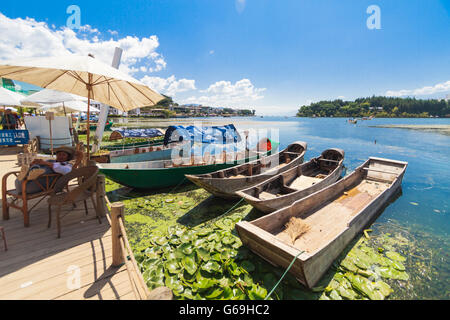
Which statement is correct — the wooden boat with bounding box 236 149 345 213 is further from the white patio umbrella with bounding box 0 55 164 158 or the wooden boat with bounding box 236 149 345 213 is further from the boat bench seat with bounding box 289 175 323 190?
the white patio umbrella with bounding box 0 55 164 158

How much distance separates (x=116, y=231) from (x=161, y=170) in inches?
217

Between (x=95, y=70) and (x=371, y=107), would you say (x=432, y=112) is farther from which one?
(x=95, y=70)

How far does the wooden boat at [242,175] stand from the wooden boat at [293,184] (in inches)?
29.0

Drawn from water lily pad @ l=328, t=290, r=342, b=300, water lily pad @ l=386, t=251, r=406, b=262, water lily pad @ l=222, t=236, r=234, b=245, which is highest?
water lily pad @ l=222, t=236, r=234, b=245

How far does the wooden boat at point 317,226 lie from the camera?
362 centimetres

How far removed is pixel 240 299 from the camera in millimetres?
3488

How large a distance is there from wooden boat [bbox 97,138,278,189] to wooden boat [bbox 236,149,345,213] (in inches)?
125

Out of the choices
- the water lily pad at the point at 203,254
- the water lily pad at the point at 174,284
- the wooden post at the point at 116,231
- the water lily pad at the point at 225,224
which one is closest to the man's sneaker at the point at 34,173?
the wooden post at the point at 116,231

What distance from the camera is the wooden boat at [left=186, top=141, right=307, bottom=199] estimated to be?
6.95m

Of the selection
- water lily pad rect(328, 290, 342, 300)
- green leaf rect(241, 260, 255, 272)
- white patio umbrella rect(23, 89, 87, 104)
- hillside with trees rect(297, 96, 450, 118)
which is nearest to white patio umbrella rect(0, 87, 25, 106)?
white patio umbrella rect(23, 89, 87, 104)

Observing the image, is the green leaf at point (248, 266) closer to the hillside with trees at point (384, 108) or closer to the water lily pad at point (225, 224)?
the water lily pad at point (225, 224)

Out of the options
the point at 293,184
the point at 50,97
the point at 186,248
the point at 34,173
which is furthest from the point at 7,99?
the point at 293,184
